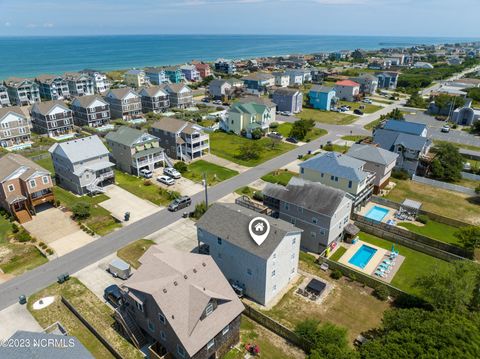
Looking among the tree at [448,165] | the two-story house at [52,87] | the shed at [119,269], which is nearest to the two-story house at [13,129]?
the two-story house at [52,87]

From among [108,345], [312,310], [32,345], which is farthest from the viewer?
[312,310]

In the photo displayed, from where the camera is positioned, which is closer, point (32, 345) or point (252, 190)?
point (32, 345)

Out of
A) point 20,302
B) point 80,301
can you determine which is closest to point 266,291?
point 80,301

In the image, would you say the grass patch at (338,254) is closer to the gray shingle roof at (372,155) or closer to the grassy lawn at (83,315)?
the gray shingle roof at (372,155)

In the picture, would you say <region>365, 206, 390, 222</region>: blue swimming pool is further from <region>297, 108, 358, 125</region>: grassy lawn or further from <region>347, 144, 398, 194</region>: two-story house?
<region>297, 108, 358, 125</region>: grassy lawn

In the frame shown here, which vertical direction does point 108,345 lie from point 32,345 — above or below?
below

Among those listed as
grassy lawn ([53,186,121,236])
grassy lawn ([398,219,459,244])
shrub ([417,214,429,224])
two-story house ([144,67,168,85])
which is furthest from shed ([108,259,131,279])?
two-story house ([144,67,168,85])

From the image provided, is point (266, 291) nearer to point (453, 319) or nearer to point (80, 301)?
point (453, 319)
